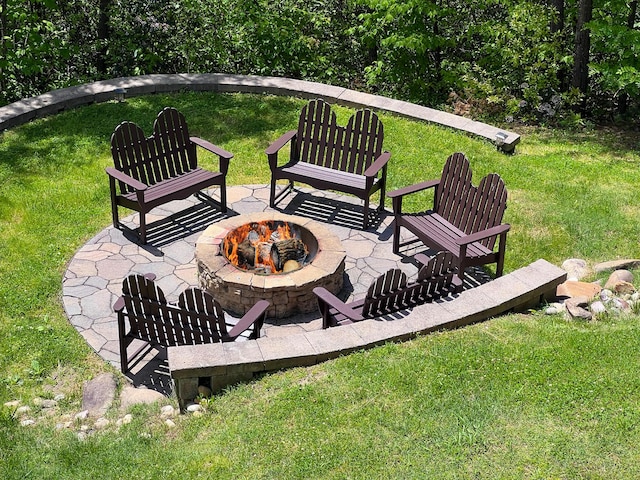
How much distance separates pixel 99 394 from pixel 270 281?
5.52 ft

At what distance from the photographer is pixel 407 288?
20.1ft

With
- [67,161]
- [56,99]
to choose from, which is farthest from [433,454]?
[56,99]

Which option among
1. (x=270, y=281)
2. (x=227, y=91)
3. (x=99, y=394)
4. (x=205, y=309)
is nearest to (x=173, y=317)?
(x=205, y=309)

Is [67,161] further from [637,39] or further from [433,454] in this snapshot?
[637,39]

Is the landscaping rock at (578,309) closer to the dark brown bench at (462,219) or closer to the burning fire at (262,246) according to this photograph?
the dark brown bench at (462,219)

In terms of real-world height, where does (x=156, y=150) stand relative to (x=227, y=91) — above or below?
above

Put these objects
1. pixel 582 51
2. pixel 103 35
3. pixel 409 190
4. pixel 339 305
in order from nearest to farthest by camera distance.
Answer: pixel 339 305, pixel 409 190, pixel 582 51, pixel 103 35

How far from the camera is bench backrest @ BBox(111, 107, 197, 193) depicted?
8047 millimetres

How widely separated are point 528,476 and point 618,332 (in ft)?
5.95

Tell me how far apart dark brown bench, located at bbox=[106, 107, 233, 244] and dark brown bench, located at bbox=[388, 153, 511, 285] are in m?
2.16

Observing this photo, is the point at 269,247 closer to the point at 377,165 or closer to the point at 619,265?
the point at 377,165

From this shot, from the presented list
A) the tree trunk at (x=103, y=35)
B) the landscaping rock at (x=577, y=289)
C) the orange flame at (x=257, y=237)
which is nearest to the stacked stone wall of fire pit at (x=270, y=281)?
the orange flame at (x=257, y=237)

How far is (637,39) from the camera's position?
32.7 ft

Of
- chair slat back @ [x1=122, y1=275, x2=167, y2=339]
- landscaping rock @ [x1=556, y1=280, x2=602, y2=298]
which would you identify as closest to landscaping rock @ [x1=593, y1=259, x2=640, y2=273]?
landscaping rock @ [x1=556, y1=280, x2=602, y2=298]
